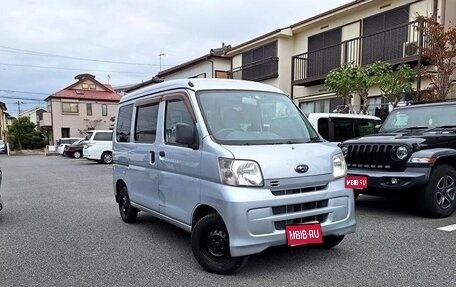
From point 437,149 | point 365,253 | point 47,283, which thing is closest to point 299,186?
point 365,253

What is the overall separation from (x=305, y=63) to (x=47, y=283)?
568 inches

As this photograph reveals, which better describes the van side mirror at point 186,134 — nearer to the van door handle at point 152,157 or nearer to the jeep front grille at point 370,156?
the van door handle at point 152,157

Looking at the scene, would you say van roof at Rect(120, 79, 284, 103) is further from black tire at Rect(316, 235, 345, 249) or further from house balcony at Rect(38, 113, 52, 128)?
house balcony at Rect(38, 113, 52, 128)

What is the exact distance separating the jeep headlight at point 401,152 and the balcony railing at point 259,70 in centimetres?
1265

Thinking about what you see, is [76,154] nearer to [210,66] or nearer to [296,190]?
[210,66]

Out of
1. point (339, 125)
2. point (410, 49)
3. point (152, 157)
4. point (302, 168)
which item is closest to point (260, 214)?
point (302, 168)

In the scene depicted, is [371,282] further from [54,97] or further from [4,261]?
[54,97]

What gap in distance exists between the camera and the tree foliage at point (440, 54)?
9.57 metres

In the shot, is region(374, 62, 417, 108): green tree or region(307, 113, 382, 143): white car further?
region(374, 62, 417, 108): green tree

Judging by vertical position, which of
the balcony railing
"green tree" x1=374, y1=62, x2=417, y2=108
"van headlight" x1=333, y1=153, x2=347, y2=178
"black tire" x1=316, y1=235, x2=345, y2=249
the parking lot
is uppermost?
the balcony railing

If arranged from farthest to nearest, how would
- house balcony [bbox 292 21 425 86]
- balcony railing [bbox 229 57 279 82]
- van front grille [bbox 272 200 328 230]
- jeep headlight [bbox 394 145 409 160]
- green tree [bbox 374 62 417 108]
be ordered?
balcony railing [bbox 229 57 279 82]
house balcony [bbox 292 21 425 86]
green tree [bbox 374 62 417 108]
jeep headlight [bbox 394 145 409 160]
van front grille [bbox 272 200 328 230]

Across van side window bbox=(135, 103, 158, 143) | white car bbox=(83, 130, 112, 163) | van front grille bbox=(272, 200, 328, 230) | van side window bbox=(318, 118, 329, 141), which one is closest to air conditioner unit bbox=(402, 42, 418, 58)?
van side window bbox=(318, 118, 329, 141)

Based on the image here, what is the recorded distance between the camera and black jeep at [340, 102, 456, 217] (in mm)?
5488

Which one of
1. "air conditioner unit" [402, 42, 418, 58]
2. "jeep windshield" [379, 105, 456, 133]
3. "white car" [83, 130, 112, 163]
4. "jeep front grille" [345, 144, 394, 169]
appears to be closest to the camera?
"jeep front grille" [345, 144, 394, 169]
